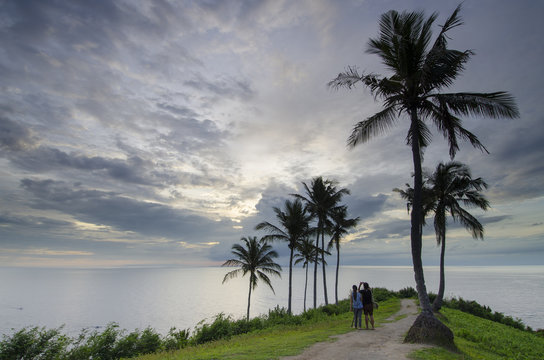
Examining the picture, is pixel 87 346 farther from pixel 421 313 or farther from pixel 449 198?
pixel 449 198

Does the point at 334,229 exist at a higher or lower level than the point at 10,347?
higher

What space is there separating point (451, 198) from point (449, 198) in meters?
0.16

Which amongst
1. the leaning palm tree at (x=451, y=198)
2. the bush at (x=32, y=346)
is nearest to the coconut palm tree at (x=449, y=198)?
the leaning palm tree at (x=451, y=198)

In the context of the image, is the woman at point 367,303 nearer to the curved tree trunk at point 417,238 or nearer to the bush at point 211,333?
the curved tree trunk at point 417,238

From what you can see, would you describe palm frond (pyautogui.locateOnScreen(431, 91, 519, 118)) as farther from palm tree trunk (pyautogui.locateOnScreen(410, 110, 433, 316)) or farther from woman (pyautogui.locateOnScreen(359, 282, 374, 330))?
woman (pyautogui.locateOnScreen(359, 282, 374, 330))

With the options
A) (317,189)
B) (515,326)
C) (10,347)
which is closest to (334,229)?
(317,189)

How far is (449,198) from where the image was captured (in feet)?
82.7

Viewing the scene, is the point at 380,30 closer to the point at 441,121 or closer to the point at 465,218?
the point at 441,121

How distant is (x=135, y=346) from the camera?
71.3ft

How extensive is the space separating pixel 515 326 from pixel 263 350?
3250cm

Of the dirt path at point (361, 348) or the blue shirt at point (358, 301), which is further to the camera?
the blue shirt at point (358, 301)

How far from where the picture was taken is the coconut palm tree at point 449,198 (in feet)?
80.5

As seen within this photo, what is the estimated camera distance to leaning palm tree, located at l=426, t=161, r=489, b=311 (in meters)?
24.5

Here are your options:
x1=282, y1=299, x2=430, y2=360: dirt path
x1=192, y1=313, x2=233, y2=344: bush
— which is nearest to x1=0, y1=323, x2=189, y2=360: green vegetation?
x1=192, y1=313, x2=233, y2=344: bush
